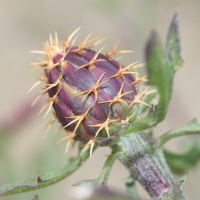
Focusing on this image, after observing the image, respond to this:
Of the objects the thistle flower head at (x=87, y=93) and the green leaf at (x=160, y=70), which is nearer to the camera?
the green leaf at (x=160, y=70)

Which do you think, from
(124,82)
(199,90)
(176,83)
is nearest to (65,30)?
(176,83)

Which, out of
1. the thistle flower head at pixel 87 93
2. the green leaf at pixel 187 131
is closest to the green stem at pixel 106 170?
the thistle flower head at pixel 87 93

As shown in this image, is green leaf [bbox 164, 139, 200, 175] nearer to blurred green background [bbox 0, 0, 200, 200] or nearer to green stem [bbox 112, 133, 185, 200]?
blurred green background [bbox 0, 0, 200, 200]

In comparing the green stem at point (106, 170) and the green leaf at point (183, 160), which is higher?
the green stem at point (106, 170)

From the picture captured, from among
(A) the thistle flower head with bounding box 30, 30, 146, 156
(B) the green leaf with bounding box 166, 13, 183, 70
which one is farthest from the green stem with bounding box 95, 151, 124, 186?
(B) the green leaf with bounding box 166, 13, 183, 70

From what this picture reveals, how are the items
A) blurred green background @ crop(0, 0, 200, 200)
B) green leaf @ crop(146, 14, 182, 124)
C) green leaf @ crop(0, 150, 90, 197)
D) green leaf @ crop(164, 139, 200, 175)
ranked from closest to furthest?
green leaf @ crop(146, 14, 182, 124) → green leaf @ crop(0, 150, 90, 197) → green leaf @ crop(164, 139, 200, 175) → blurred green background @ crop(0, 0, 200, 200)

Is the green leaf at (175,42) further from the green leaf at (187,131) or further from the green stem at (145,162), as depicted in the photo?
the green stem at (145,162)
